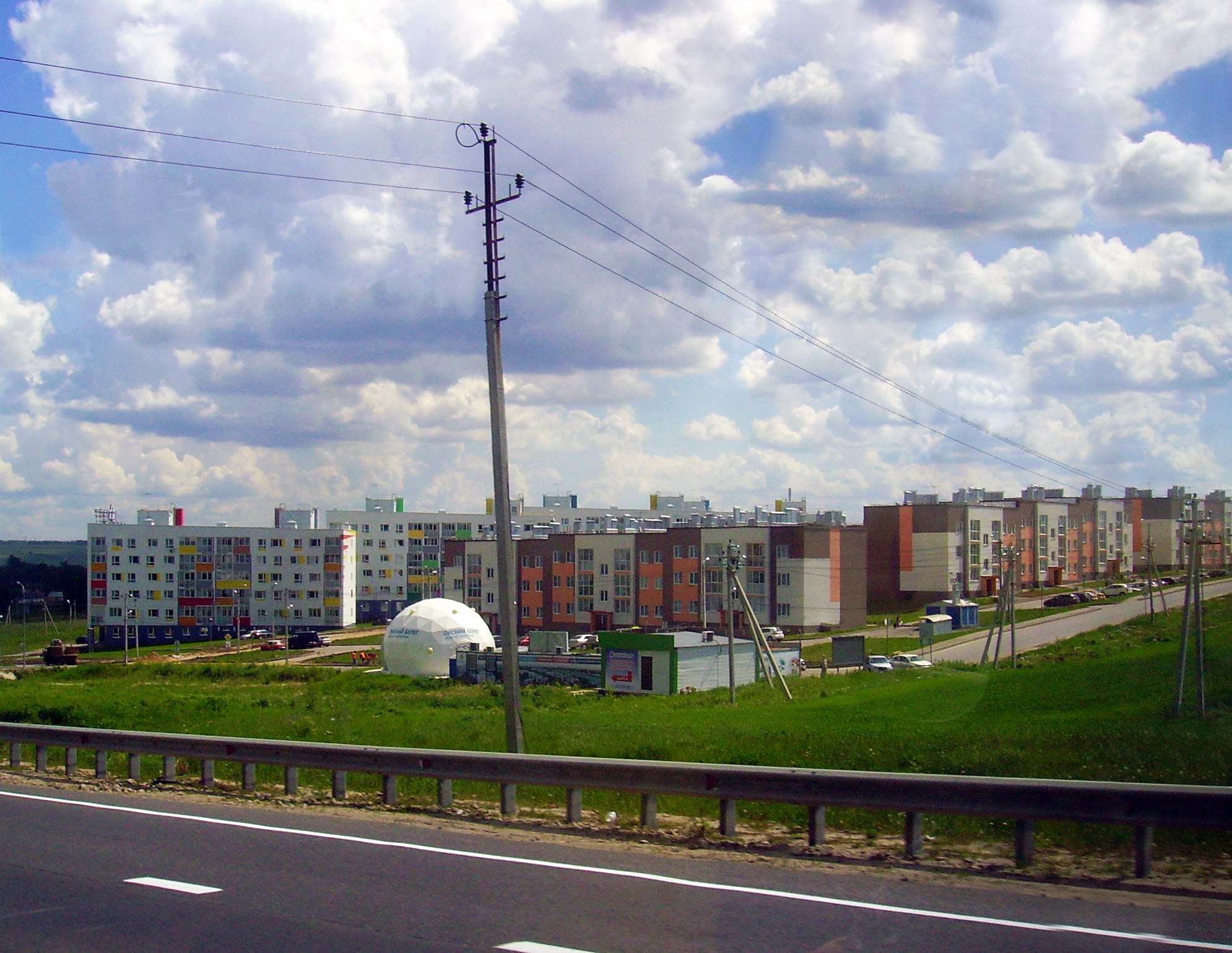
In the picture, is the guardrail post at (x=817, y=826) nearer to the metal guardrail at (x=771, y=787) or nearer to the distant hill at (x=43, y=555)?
the metal guardrail at (x=771, y=787)

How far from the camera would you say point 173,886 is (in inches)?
354

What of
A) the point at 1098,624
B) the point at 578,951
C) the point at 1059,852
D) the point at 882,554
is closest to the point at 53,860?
the point at 578,951

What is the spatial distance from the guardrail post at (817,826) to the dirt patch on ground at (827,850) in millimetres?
87

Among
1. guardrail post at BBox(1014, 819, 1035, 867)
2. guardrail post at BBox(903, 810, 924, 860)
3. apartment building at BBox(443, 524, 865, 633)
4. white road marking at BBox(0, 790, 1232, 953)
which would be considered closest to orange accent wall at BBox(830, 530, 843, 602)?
apartment building at BBox(443, 524, 865, 633)

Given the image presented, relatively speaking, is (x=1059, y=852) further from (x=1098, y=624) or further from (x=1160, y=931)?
(x=1098, y=624)

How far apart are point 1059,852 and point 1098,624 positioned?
58.5 metres

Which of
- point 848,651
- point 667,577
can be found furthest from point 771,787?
point 667,577

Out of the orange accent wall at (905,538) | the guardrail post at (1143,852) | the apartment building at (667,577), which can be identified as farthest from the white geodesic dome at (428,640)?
the guardrail post at (1143,852)

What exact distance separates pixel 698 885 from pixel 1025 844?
259 cm

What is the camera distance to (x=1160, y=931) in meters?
7.06

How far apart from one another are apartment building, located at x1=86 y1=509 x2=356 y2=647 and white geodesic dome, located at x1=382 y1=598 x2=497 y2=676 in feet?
182

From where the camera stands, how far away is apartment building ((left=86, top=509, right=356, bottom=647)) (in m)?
114

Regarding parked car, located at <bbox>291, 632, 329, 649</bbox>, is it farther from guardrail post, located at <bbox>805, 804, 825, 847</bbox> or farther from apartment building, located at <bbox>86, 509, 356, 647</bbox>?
guardrail post, located at <bbox>805, 804, 825, 847</bbox>

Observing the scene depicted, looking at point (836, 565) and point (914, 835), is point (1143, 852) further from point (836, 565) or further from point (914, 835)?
point (836, 565)
